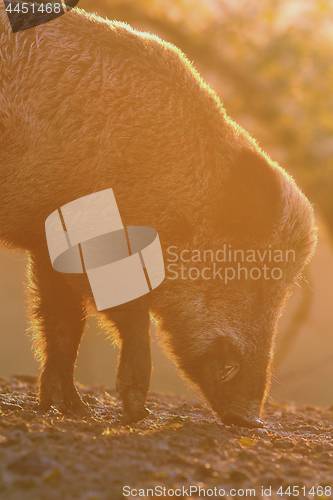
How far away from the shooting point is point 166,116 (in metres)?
4.22

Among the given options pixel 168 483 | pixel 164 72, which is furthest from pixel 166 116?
pixel 168 483

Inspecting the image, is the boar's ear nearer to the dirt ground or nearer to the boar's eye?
the boar's eye

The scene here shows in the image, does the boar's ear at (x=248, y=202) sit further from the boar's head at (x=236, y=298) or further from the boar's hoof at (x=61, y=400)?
the boar's hoof at (x=61, y=400)

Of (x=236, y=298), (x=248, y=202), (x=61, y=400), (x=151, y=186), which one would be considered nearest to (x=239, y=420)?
(x=236, y=298)

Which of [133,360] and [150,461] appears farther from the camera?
[133,360]

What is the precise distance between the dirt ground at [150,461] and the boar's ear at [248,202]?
1.57 metres

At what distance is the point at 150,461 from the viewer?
2.77 m

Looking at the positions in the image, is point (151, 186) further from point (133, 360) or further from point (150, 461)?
point (150, 461)

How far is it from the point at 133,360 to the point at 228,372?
856mm

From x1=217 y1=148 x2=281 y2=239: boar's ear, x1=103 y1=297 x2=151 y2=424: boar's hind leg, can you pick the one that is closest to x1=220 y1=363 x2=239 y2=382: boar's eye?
x1=103 y1=297 x2=151 y2=424: boar's hind leg

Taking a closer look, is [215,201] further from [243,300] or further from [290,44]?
[290,44]

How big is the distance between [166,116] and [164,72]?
0.43m

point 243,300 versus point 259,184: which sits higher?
point 259,184

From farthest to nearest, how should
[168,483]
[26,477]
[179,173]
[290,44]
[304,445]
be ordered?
1. [290,44]
2. [179,173]
3. [304,445]
4. [168,483]
5. [26,477]
